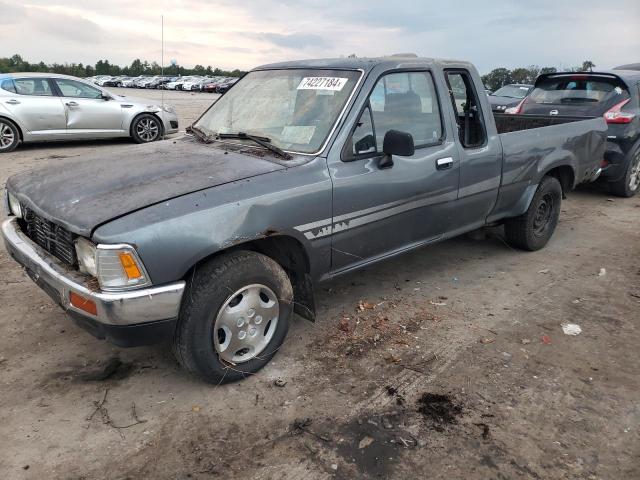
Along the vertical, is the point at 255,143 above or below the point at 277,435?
above

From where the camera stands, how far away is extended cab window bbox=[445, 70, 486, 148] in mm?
4430

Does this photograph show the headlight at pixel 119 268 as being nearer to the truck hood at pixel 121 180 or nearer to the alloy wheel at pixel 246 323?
the truck hood at pixel 121 180

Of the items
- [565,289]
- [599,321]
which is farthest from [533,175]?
[599,321]

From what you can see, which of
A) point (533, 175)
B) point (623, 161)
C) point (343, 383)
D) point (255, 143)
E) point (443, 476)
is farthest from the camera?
point (623, 161)

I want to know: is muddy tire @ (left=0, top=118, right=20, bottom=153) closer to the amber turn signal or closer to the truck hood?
the truck hood

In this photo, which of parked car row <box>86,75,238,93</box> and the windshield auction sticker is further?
parked car row <box>86,75,238,93</box>

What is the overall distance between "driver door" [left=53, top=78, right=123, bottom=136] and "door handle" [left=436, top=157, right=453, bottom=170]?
9.21 meters

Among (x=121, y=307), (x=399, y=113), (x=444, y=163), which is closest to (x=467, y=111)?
(x=444, y=163)

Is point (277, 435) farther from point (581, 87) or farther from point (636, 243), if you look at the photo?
point (581, 87)

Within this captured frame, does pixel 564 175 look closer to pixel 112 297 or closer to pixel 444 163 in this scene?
pixel 444 163

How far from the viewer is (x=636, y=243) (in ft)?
19.5

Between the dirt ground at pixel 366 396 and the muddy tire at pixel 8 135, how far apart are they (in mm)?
7028

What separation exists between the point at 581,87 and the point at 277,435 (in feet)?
24.4

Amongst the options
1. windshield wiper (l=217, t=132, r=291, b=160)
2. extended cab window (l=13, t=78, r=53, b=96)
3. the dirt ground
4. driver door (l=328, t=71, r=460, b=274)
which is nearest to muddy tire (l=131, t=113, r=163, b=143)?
extended cab window (l=13, t=78, r=53, b=96)
